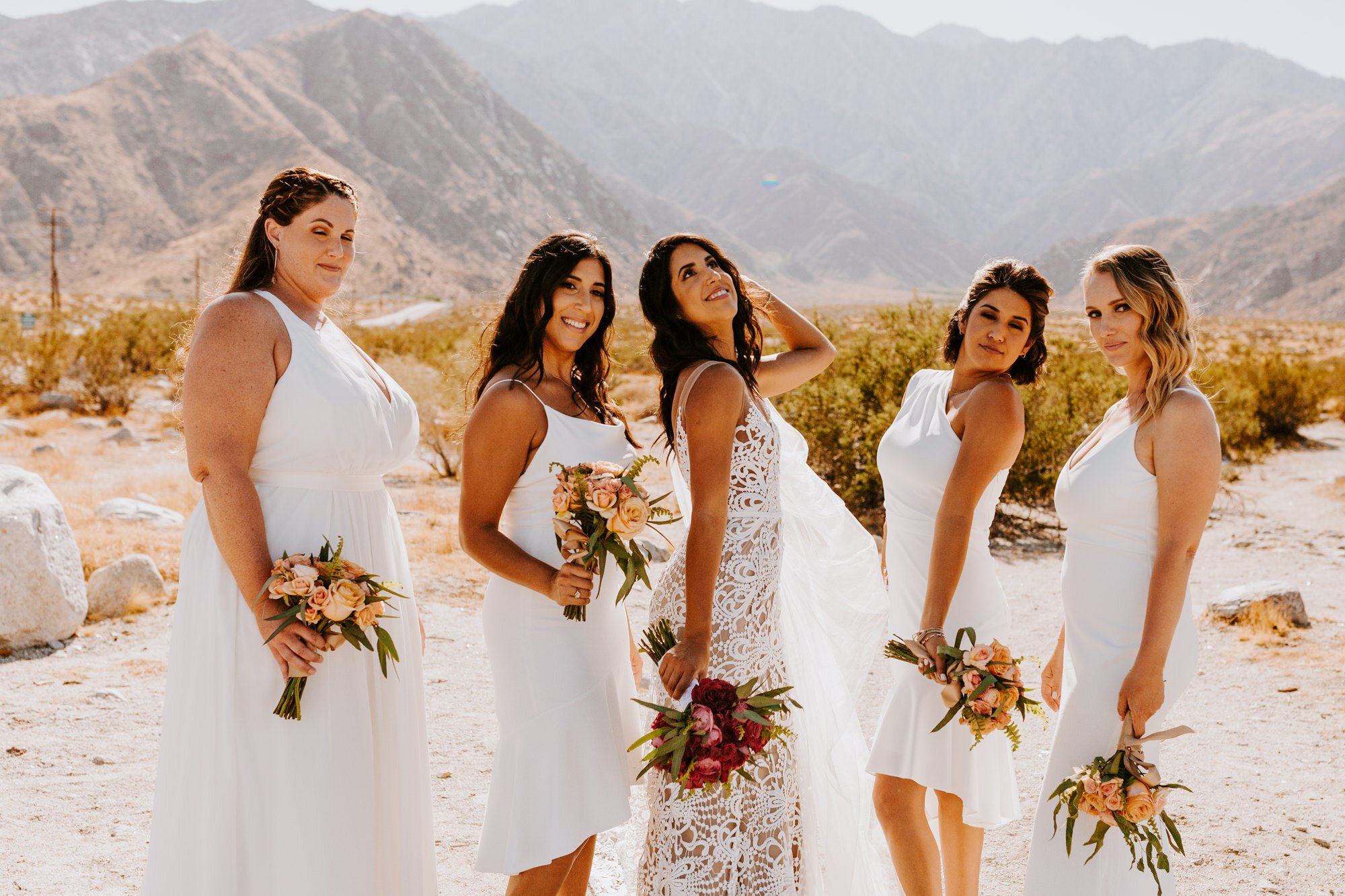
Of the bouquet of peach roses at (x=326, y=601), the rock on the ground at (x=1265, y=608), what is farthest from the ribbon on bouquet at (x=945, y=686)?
the rock on the ground at (x=1265, y=608)

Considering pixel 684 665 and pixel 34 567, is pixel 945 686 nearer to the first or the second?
pixel 684 665

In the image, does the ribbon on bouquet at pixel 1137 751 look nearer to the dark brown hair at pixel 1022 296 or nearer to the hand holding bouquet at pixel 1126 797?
the hand holding bouquet at pixel 1126 797

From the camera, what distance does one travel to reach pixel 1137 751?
271 centimetres

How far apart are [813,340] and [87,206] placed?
84.2m

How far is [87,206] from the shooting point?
73.8m

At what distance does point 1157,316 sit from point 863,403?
27.0 feet

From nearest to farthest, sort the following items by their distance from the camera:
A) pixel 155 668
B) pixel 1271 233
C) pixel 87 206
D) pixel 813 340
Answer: pixel 813 340, pixel 155 668, pixel 87 206, pixel 1271 233

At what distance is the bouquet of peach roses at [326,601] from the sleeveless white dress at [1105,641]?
1929 mm

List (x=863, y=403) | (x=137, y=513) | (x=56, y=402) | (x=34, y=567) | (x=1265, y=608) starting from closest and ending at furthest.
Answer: (x=34, y=567) → (x=1265, y=608) → (x=137, y=513) → (x=863, y=403) → (x=56, y=402)

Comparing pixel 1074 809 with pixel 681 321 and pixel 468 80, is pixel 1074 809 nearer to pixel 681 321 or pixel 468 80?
pixel 681 321

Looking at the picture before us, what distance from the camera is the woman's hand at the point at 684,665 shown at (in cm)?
280

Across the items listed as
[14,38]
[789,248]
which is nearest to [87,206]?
[789,248]

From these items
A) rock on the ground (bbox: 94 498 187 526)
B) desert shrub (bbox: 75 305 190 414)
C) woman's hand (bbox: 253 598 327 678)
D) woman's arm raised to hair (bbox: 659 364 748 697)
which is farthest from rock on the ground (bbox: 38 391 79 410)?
woman's arm raised to hair (bbox: 659 364 748 697)

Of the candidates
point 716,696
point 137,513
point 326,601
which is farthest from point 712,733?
point 137,513
